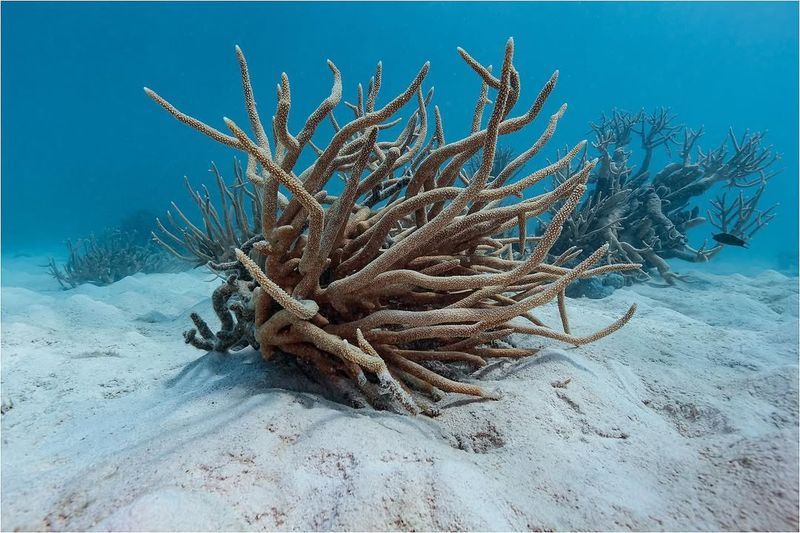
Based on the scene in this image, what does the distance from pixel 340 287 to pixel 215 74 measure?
271 feet

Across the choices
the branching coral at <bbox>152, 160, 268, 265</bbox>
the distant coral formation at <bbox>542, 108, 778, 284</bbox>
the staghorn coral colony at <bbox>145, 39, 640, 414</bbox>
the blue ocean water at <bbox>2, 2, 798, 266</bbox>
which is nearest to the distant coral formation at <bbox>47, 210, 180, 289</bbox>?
the branching coral at <bbox>152, 160, 268, 265</bbox>

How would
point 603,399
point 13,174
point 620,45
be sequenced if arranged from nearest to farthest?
1. point 603,399
2. point 13,174
3. point 620,45

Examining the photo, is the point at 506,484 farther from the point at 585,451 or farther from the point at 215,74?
the point at 215,74

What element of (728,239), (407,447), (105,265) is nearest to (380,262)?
(407,447)

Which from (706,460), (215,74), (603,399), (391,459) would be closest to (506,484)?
(391,459)

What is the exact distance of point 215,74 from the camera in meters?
68.6

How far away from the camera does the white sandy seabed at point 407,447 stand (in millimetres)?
985

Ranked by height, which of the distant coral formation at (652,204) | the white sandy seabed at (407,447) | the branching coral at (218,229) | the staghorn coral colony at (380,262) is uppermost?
the distant coral formation at (652,204)

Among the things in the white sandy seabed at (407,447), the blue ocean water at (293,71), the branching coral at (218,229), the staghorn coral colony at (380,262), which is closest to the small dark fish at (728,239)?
the white sandy seabed at (407,447)

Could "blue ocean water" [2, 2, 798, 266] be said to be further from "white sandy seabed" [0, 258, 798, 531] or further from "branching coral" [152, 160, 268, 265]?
"white sandy seabed" [0, 258, 798, 531]

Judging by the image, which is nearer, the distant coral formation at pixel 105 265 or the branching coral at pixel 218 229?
the branching coral at pixel 218 229

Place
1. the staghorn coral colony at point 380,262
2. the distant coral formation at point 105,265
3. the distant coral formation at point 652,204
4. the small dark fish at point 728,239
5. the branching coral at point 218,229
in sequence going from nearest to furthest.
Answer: the staghorn coral colony at point 380,262
the branching coral at point 218,229
the small dark fish at point 728,239
the distant coral formation at point 652,204
the distant coral formation at point 105,265

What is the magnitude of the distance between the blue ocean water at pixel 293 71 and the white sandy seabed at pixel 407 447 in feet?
125

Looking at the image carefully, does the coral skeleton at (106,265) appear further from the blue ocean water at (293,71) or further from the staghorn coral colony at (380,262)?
the blue ocean water at (293,71)
